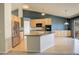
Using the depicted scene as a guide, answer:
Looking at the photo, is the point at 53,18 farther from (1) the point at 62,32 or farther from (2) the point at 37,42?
(2) the point at 37,42

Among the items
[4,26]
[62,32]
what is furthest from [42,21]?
[4,26]

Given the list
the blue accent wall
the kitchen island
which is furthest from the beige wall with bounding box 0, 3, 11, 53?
the kitchen island

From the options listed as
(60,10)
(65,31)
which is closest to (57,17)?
(60,10)

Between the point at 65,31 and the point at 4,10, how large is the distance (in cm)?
249

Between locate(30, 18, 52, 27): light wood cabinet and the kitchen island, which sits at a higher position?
locate(30, 18, 52, 27): light wood cabinet

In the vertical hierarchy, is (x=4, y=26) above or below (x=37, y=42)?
above

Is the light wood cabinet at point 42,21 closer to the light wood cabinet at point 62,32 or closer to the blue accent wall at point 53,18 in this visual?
the blue accent wall at point 53,18

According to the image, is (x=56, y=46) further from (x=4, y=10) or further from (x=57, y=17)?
(x=4, y=10)

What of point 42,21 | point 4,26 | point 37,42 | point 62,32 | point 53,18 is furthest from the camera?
point 37,42

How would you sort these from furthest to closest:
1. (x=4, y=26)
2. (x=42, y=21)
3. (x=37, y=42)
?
(x=37, y=42)
(x=42, y=21)
(x=4, y=26)

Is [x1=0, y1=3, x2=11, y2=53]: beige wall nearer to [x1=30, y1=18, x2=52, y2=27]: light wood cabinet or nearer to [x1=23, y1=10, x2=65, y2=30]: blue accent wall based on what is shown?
[x1=23, y1=10, x2=65, y2=30]: blue accent wall

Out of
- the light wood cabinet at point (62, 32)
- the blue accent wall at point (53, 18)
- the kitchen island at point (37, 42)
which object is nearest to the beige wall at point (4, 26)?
the blue accent wall at point (53, 18)

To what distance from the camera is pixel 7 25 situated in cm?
576

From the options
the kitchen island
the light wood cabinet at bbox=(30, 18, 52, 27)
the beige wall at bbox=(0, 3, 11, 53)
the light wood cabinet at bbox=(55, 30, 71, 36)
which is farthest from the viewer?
the light wood cabinet at bbox=(55, 30, 71, 36)
